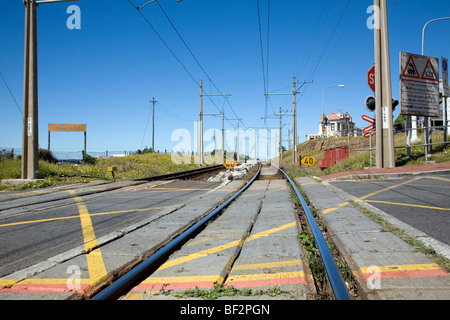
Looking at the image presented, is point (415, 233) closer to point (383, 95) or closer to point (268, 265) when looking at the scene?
point (268, 265)

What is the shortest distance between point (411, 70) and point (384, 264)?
48.9 feet

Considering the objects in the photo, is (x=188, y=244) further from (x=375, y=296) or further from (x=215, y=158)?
(x=215, y=158)

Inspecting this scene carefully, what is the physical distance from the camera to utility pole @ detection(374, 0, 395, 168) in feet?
49.6

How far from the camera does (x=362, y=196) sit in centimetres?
886

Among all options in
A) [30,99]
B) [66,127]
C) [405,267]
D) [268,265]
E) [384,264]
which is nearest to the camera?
[405,267]

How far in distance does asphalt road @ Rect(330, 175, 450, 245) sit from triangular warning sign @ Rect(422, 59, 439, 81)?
7426mm

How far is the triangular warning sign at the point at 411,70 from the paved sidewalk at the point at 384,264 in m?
12.3

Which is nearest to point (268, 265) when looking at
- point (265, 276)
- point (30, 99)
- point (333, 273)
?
point (265, 276)

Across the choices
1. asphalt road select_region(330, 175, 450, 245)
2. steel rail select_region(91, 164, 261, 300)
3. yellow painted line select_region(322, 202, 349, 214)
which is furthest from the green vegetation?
yellow painted line select_region(322, 202, 349, 214)

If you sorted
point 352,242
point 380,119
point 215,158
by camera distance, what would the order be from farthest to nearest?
point 215,158, point 380,119, point 352,242

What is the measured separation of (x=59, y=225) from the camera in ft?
19.8

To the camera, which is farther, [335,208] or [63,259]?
[335,208]
